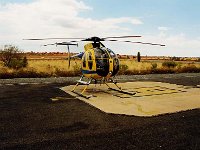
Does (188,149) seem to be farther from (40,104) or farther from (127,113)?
(40,104)

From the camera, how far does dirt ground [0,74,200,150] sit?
22.7 ft

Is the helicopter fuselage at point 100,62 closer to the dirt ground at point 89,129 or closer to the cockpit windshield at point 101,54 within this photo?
the cockpit windshield at point 101,54

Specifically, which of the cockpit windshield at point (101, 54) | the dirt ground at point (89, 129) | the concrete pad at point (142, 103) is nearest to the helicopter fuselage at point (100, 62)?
the cockpit windshield at point (101, 54)

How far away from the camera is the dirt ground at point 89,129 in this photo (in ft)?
22.7

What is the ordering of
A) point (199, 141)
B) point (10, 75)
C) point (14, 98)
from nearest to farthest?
point (199, 141)
point (14, 98)
point (10, 75)

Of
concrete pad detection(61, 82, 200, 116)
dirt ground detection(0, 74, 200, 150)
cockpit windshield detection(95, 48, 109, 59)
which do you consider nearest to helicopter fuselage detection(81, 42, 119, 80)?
cockpit windshield detection(95, 48, 109, 59)

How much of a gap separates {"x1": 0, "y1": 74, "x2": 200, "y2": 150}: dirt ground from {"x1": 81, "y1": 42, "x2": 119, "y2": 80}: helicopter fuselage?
3103mm

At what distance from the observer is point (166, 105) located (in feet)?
40.0

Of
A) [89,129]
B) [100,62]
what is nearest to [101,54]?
[100,62]

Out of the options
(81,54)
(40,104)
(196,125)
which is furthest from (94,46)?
(196,125)

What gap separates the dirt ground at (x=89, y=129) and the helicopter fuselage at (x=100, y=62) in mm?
3103

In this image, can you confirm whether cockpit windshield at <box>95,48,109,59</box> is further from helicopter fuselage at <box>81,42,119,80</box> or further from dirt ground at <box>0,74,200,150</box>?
dirt ground at <box>0,74,200,150</box>

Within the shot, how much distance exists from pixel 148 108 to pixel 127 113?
141 centimetres

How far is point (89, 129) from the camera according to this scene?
329 inches
